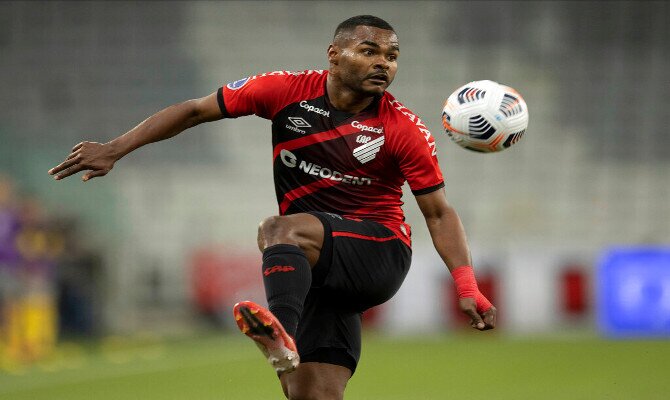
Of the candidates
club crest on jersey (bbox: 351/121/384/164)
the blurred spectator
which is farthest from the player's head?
the blurred spectator

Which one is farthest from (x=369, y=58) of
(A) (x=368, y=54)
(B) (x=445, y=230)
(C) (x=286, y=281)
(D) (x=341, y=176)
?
(C) (x=286, y=281)

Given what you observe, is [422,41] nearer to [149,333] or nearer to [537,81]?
[537,81]

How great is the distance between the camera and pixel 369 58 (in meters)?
5.01

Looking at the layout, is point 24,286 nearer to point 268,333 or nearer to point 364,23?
point 364,23

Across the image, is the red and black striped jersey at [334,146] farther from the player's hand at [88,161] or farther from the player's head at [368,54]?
the player's hand at [88,161]

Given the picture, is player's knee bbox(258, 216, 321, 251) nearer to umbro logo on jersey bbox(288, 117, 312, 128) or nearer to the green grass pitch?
umbro logo on jersey bbox(288, 117, 312, 128)

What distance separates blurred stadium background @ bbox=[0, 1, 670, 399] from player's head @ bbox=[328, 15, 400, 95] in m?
10.8

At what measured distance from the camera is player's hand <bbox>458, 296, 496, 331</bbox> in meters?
4.88

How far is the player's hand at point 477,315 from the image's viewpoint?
4875 mm

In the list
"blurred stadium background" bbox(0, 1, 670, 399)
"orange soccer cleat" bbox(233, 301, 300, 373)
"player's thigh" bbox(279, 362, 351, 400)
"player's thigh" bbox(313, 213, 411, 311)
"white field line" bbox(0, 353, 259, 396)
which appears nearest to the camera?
"orange soccer cleat" bbox(233, 301, 300, 373)

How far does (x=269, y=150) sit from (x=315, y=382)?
13.6 meters

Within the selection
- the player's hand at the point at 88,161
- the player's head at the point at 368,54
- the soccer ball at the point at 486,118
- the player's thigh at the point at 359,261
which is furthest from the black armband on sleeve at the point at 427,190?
the player's hand at the point at 88,161

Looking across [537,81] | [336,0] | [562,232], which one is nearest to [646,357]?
[562,232]

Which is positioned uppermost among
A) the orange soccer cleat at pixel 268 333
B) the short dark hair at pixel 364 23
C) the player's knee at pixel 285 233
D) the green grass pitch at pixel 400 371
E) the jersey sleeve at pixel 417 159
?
the short dark hair at pixel 364 23
